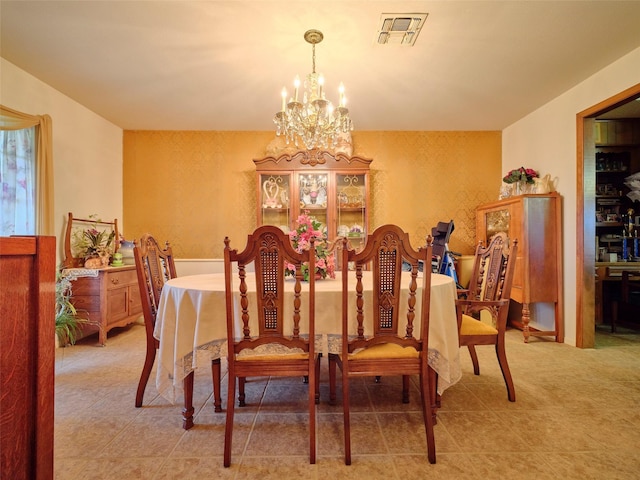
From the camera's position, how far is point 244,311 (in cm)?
145

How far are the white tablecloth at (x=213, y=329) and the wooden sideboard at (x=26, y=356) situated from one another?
0.85m

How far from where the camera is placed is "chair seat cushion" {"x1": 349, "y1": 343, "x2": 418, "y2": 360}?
151cm

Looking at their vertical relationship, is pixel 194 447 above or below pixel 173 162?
below

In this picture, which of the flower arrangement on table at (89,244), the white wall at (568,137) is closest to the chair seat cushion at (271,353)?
the flower arrangement on table at (89,244)

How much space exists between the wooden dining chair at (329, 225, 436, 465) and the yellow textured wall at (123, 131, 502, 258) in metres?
2.92

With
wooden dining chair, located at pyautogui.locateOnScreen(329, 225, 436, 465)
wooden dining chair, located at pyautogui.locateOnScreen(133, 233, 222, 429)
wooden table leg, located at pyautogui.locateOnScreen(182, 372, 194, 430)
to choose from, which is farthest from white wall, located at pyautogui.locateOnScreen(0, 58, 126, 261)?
wooden dining chair, located at pyautogui.locateOnScreen(329, 225, 436, 465)

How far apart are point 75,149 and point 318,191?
275cm

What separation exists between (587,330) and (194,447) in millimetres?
3487

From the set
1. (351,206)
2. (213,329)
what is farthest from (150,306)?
(351,206)

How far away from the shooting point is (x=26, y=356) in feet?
2.25

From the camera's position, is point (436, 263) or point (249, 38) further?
point (436, 263)

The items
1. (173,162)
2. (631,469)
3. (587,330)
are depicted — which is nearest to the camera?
(631,469)

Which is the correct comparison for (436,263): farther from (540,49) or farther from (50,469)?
(50,469)

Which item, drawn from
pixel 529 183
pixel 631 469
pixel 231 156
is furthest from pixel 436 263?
pixel 231 156
